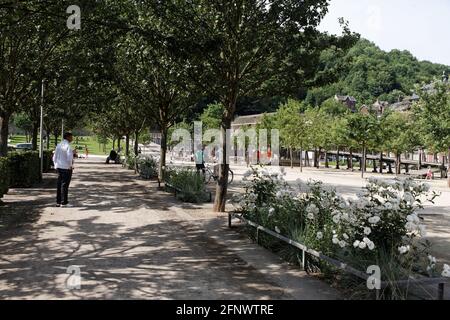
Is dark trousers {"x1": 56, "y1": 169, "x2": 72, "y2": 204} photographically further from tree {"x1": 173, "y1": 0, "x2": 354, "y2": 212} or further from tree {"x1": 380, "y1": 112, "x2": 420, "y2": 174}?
tree {"x1": 380, "y1": 112, "x2": 420, "y2": 174}

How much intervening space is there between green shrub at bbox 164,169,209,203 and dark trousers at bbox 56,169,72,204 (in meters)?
3.79

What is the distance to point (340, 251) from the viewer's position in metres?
6.28

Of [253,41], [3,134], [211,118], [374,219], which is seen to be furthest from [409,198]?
[211,118]

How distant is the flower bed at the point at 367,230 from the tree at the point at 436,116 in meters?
21.5

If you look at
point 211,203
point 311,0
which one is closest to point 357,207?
point 311,0

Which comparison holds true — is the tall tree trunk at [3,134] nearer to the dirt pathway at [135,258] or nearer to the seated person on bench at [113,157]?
the dirt pathway at [135,258]

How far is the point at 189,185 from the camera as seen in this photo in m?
15.3

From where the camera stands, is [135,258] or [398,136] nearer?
[135,258]

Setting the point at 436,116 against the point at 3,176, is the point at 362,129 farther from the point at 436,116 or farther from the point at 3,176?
the point at 3,176

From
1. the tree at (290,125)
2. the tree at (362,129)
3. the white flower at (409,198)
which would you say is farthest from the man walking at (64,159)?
the tree at (290,125)

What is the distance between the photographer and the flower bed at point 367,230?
561cm

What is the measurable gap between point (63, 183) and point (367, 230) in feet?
30.5
